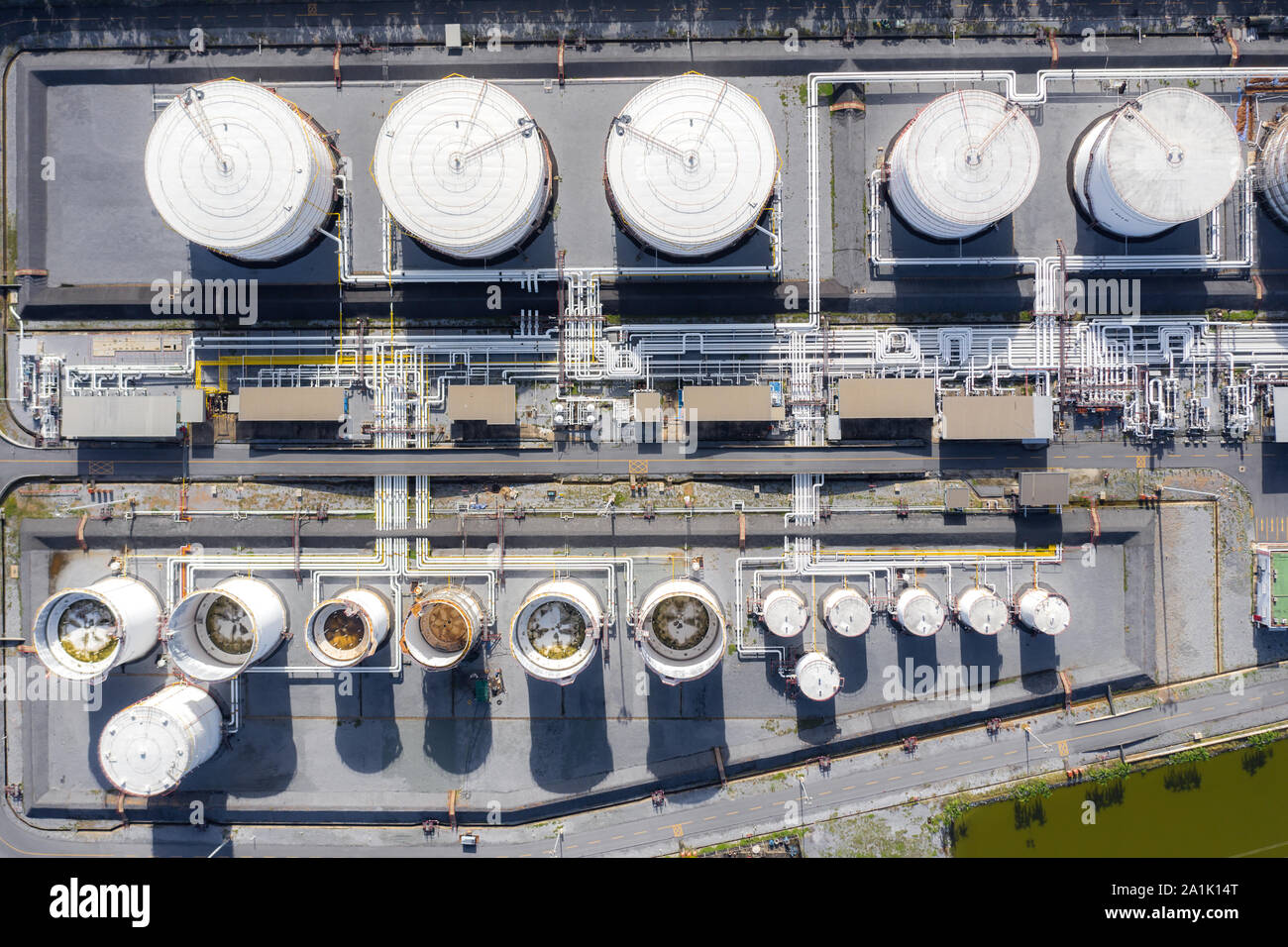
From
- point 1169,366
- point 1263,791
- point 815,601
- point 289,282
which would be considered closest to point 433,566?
point 289,282

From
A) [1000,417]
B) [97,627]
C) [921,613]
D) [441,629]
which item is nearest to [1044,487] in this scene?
[1000,417]

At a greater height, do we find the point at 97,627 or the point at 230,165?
the point at 230,165

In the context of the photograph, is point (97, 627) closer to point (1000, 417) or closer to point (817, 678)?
point (817, 678)

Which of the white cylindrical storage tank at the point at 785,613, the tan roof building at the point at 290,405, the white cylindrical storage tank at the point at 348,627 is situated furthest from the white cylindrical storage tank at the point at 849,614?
the tan roof building at the point at 290,405

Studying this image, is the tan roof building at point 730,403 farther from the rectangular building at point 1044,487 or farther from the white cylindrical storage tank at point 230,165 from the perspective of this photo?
the white cylindrical storage tank at point 230,165

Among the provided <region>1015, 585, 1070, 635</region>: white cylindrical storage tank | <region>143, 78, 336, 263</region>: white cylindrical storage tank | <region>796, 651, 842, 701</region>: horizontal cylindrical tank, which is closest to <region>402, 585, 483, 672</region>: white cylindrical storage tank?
<region>796, 651, 842, 701</region>: horizontal cylindrical tank

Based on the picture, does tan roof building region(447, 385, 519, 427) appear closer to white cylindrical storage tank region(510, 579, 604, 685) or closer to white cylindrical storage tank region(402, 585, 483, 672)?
white cylindrical storage tank region(510, 579, 604, 685)
